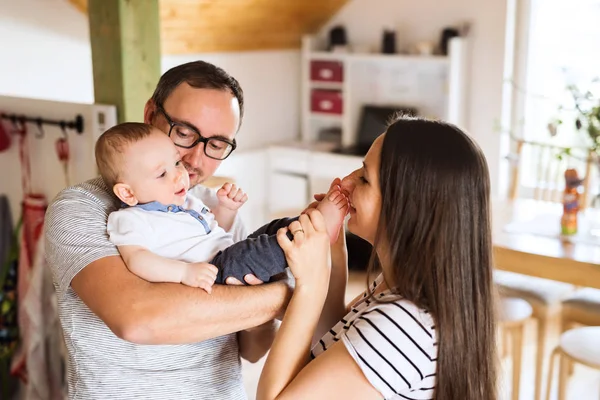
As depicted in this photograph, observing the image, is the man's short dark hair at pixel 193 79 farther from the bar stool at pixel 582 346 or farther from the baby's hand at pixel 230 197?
the bar stool at pixel 582 346

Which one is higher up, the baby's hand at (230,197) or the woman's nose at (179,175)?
the woman's nose at (179,175)

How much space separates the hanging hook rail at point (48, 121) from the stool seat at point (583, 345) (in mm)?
2024

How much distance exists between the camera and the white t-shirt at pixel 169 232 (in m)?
1.32

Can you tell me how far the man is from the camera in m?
1.24

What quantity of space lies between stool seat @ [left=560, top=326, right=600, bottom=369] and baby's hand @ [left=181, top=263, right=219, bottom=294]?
1891 mm

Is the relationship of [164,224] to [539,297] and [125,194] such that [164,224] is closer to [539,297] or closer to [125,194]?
[125,194]

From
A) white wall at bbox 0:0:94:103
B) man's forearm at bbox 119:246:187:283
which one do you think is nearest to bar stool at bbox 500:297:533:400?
man's forearm at bbox 119:246:187:283

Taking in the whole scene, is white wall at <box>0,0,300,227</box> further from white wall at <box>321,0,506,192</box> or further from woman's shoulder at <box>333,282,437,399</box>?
woman's shoulder at <box>333,282,437,399</box>

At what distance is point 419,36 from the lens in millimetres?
5387

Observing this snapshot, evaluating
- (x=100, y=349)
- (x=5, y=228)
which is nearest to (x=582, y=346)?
(x=100, y=349)

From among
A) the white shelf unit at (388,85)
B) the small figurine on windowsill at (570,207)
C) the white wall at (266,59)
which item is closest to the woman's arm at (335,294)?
the small figurine on windowsill at (570,207)

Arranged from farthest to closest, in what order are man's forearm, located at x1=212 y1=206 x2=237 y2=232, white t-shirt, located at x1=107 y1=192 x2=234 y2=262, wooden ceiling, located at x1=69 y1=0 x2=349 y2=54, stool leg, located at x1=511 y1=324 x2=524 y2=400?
wooden ceiling, located at x1=69 y1=0 x2=349 y2=54 → stool leg, located at x1=511 y1=324 x2=524 y2=400 → man's forearm, located at x1=212 y1=206 x2=237 y2=232 → white t-shirt, located at x1=107 y1=192 x2=234 y2=262

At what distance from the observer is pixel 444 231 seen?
4.12 feet

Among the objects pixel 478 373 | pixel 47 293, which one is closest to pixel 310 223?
pixel 478 373
